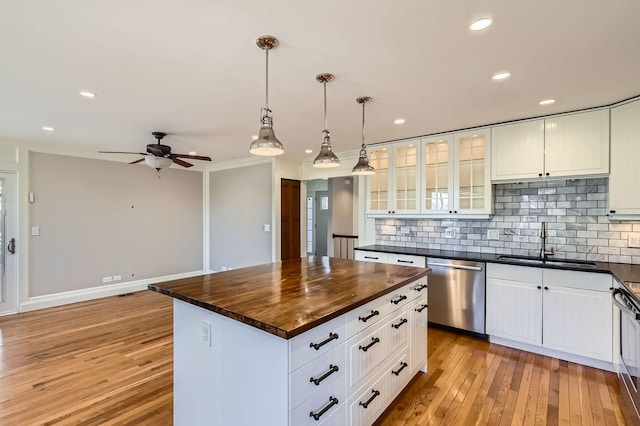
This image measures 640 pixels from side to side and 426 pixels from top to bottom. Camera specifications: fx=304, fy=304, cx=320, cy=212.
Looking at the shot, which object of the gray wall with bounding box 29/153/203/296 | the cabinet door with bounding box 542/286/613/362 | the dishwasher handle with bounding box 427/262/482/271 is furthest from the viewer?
the gray wall with bounding box 29/153/203/296

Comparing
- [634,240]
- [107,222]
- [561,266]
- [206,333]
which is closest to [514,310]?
[561,266]

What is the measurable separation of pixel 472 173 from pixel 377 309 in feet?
8.13

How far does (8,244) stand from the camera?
438 centimetres

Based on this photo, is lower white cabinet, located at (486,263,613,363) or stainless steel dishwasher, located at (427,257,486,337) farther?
stainless steel dishwasher, located at (427,257,486,337)

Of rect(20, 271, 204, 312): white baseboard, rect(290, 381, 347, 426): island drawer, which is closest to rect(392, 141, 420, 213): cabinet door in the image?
rect(290, 381, 347, 426): island drawer

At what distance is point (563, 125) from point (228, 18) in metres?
3.32

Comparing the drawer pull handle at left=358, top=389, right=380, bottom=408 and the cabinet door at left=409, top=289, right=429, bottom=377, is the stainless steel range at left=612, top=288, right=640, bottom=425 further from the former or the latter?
the drawer pull handle at left=358, top=389, right=380, bottom=408

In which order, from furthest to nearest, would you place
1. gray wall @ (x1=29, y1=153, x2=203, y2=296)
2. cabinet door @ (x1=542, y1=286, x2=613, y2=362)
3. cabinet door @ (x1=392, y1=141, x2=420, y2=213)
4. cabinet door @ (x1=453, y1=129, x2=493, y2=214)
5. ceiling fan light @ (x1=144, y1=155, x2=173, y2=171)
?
1. gray wall @ (x1=29, y1=153, x2=203, y2=296)
2. cabinet door @ (x1=392, y1=141, x2=420, y2=213)
3. ceiling fan light @ (x1=144, y1=155, x2=173, y2=171)
4. cabinet door @ (x1=453, y1=129, x2=493, y2=214)
5. cabinet door @ (x1=542, y1=286, x2=613, y2=362)

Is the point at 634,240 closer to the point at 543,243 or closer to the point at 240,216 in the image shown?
the point at 543,243

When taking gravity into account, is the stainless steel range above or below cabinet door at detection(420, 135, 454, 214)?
A: below

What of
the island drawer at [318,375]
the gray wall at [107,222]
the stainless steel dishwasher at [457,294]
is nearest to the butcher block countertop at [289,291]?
the island drawer at [318,375]

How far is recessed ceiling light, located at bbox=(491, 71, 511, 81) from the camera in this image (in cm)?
223

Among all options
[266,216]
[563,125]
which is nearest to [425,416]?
[563,125]

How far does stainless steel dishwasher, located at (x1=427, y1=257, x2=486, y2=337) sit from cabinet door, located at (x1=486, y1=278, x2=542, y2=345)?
10 centimetres
